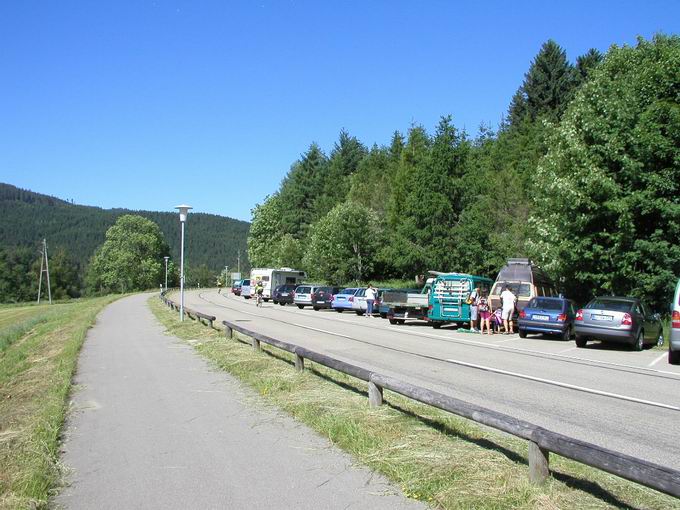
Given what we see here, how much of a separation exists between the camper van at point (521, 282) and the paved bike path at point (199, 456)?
16.2 metres

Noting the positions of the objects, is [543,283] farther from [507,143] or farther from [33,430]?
[507,143]

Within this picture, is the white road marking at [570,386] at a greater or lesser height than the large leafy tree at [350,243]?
lesser

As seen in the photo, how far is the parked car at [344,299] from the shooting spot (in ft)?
119

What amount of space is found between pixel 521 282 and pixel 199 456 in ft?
68.0

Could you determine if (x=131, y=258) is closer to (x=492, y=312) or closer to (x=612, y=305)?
(x=492, y=312)

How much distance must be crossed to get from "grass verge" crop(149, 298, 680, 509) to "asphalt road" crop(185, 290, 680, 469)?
120 centimetres

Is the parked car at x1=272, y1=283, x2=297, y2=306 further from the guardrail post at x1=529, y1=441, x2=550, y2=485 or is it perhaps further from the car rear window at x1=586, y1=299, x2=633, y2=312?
the guardrail post at x1=529, y1=441, x2=550, y2=485

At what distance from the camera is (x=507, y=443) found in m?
6.48

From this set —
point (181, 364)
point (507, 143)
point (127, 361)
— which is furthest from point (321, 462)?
point (507, 143)

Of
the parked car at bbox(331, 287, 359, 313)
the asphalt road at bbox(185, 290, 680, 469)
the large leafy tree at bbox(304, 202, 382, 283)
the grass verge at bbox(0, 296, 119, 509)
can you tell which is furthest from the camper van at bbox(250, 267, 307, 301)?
the grass verge at bbox(0, 296, 119, 509)

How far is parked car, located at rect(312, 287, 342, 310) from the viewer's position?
39000 millimetres

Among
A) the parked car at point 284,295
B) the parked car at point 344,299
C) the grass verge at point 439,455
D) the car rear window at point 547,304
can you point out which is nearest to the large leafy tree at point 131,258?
the parked car at point 284,295

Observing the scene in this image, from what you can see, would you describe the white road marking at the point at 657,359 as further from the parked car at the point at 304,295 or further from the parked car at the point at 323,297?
the parked car at the point at 304,295

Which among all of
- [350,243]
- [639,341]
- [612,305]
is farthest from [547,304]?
[350,243]
